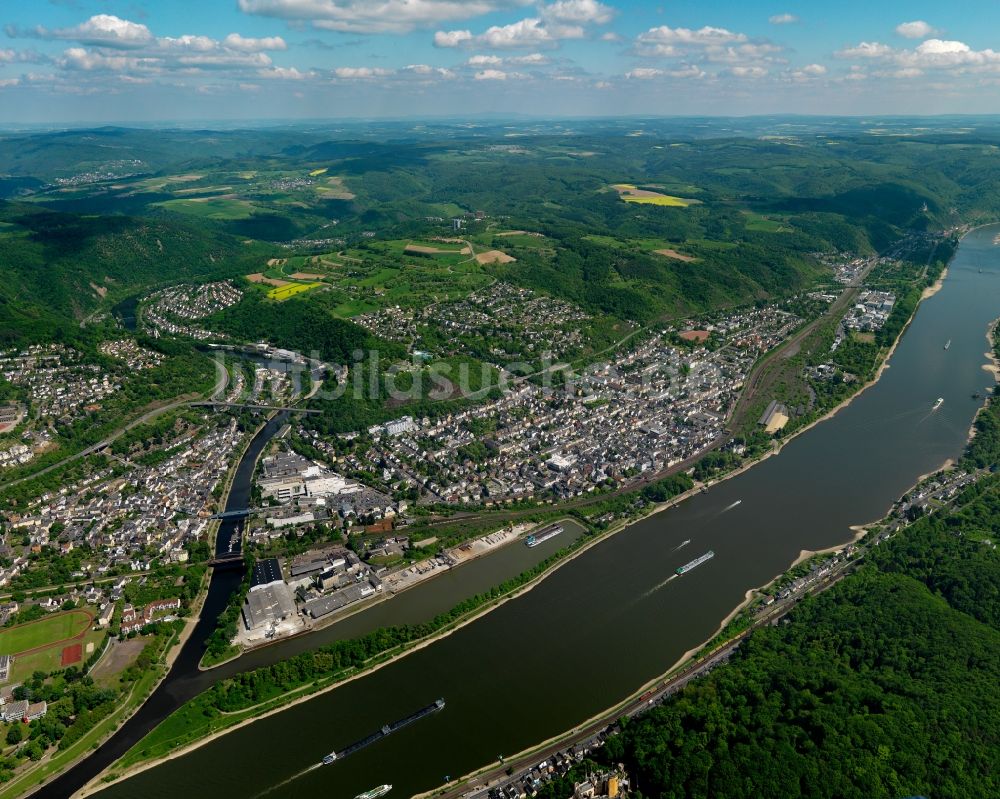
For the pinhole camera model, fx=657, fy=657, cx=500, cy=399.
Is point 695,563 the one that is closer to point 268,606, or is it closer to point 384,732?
point 384,732

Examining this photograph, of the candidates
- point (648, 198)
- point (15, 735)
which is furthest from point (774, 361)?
point (648, 198)

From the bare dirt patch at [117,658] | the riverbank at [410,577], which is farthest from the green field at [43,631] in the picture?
the riverbank at [410,577]

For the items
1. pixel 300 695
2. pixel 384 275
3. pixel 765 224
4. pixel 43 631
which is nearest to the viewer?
pixel 300 695

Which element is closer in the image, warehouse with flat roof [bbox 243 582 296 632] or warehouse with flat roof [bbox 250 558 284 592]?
warehouse with flat roof [bbox 243 582 296 632]

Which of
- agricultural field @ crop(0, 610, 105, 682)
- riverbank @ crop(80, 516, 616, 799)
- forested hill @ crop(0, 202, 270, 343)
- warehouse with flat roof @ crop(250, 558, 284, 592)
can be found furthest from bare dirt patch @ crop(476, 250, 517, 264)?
agricultural field @ crop(0, 610, 105, 682)

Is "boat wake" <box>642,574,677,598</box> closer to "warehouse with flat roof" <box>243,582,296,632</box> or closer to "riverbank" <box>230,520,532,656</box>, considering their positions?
"riverbank" <box>230,520,532,656</box>
